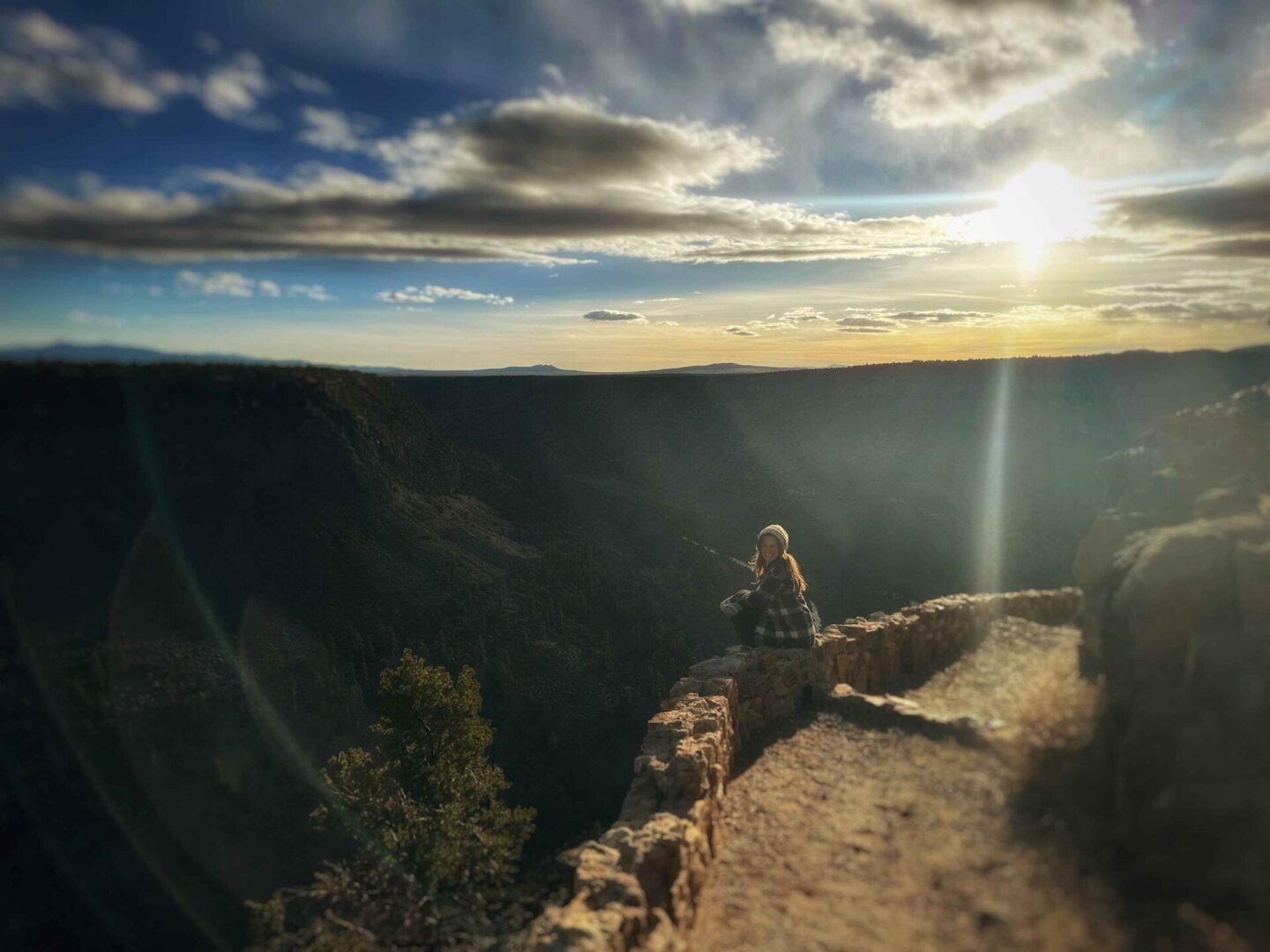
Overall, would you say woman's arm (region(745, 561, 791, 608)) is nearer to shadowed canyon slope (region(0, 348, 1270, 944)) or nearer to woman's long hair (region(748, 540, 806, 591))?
woman's long hair (region(748, 540, 806, 591))

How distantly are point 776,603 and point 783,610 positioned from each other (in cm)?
15

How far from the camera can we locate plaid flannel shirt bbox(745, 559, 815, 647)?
975 cm

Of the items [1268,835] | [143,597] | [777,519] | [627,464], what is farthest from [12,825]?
[627,464]

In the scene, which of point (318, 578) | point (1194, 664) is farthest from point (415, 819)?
point (318, 578)

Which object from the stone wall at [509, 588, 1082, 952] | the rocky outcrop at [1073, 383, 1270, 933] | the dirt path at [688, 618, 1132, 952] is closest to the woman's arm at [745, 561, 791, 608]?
the stone wall at [509, 588, 1082, 952]

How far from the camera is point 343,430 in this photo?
1372 inches

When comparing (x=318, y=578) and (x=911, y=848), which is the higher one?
(x=911, y=848)

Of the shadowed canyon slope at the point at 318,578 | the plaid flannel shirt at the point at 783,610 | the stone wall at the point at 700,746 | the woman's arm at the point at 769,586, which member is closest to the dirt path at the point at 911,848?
the stone wall at the point at 700,746

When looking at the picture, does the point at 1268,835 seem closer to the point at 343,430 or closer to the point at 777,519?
the point at 343,430

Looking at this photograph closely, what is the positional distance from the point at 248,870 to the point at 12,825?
16.8 feet

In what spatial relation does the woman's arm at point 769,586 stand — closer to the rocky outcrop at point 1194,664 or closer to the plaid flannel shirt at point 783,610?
the plaid flannel shirt at point 783,610

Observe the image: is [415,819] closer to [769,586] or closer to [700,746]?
[700,746]

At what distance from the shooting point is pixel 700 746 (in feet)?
25.0

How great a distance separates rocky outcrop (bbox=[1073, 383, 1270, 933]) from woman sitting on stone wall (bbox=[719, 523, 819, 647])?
3.70 metres
